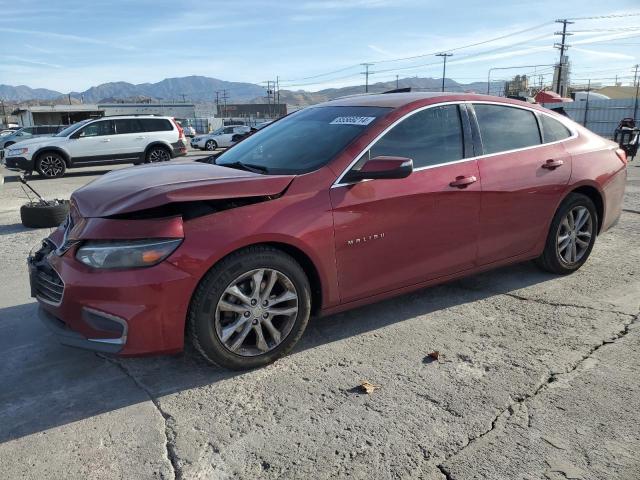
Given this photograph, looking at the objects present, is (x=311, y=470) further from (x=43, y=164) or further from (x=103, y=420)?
(x=43, y=164)

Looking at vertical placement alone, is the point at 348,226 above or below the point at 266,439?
above

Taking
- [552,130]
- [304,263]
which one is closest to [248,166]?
[304,263]

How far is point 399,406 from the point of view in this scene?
114 inches

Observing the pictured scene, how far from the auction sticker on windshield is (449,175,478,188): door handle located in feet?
2.50

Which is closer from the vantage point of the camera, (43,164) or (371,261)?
(371,261)

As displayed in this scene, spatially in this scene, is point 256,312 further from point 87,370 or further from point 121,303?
point 87,370

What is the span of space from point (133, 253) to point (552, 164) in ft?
11.5

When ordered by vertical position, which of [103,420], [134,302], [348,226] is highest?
[348,226]

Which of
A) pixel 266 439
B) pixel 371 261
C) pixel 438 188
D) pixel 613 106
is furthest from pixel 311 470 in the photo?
pixel 613 106

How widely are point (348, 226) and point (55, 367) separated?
2087mm

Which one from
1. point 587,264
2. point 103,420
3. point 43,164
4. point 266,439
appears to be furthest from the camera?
point 43,164

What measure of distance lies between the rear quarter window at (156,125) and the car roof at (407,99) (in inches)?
528

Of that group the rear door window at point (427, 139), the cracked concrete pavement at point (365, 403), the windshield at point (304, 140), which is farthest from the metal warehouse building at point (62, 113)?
the cracked concrete pavement at point (365, 403)

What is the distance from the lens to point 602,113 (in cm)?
2959
